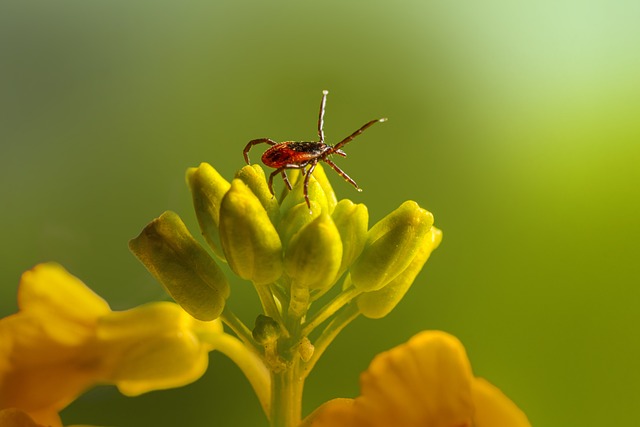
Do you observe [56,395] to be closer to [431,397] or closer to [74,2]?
[431,397]

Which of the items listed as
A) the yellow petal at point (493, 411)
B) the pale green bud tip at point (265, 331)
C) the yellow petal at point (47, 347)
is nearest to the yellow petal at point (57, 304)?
the yellow petal at point (47, 347)

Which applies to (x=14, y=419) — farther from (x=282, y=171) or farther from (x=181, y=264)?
(x=282, y=171)

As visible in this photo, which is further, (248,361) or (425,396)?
(248,361)

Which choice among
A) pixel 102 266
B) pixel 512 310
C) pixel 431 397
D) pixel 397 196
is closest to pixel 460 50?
pixel 397 196

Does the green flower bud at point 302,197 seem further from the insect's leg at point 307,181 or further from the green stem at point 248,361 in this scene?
the green stem at point 248,361

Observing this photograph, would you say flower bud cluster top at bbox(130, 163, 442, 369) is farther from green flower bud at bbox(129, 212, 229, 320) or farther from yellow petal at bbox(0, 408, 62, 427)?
yellow petal at bbox(0, 408, 62, 427)

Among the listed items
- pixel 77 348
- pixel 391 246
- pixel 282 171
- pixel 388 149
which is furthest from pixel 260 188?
pixel 388 149
